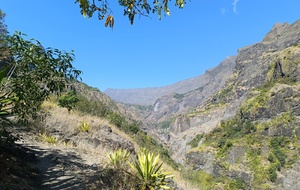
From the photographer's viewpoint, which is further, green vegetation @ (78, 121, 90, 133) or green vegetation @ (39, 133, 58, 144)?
green vegetation @ (78, 121, 90, 133)

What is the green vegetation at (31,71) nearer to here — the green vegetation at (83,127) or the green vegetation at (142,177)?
the green vegetation at (142,177)

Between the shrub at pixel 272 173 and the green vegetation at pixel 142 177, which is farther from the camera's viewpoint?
the shrub at pixel 272 173

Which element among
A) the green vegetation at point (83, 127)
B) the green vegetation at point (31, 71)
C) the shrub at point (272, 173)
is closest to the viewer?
the green vegetation at point (31, 71)

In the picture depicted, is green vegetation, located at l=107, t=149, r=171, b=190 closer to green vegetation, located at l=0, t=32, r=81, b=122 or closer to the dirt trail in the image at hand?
the dirt trail

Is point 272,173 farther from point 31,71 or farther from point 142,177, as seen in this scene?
point 31,71

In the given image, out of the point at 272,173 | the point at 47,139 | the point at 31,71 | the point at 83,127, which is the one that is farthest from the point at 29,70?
the point at 272,173

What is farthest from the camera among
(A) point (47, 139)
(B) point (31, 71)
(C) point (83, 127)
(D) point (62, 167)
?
(C) point (83, 127)

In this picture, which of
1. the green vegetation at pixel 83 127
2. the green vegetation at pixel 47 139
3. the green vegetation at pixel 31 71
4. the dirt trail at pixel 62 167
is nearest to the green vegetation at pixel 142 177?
the dirt trail at pixel 62 167

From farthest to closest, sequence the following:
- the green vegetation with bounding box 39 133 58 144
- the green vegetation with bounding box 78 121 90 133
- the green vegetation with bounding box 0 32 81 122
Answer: the green vegetation with bounding box 78 121 90 133 → the green vegetation with bounding box 39 133 58 144 → the green vegetation with bounding box 0 32 81 122

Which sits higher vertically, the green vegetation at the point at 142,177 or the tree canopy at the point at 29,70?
the tree canopy at the point at 29,70

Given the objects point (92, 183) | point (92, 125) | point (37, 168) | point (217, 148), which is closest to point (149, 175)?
point (92, 183)

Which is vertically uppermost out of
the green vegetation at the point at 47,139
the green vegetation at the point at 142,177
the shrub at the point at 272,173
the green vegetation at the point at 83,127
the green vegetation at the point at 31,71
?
the green vegetation at the point at 31,71

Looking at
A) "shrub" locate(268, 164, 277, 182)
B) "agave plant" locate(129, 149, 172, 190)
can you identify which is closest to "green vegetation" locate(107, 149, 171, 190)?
"agave plant" locate(129, 149, 172, 190)

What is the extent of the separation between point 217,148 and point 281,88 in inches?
1799
